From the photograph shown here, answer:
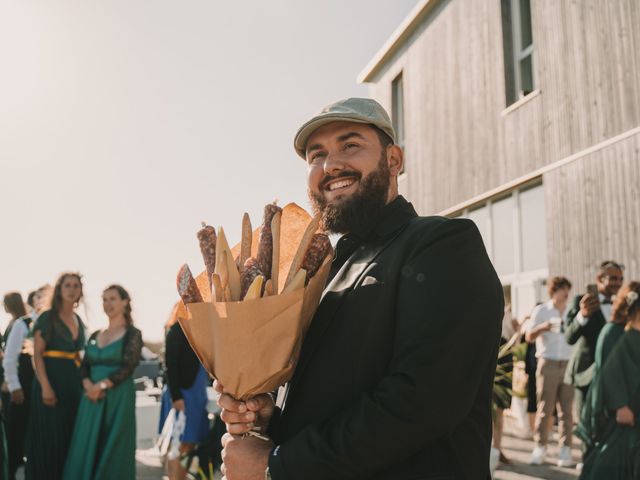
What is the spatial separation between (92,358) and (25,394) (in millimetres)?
1982

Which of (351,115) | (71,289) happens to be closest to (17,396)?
(71,289)

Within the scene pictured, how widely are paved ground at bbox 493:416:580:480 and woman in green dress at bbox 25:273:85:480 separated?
14.6 feet

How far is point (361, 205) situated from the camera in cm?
189

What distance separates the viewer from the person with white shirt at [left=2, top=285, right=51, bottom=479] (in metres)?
6.91

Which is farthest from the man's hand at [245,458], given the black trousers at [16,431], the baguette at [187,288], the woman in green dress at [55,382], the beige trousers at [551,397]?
the beige trousers at [551,397]

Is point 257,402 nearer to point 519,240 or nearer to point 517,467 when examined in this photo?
point 517,467

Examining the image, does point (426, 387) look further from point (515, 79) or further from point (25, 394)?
point (515, 79)

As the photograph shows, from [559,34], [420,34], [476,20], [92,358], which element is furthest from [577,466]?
[420,34]

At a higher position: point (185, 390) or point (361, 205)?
point (361, 205)

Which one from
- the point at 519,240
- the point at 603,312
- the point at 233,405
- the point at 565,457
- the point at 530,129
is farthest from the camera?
the point at 519,240

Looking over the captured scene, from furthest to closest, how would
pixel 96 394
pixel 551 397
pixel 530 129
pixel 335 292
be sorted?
pixel 530 129 → pixel 551 397 → pixel 96 394 → pixel 335 292

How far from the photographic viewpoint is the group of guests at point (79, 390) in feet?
19.2

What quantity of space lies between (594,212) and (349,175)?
7861 millimetres

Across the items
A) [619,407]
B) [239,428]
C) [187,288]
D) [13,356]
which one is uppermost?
[187,288]
